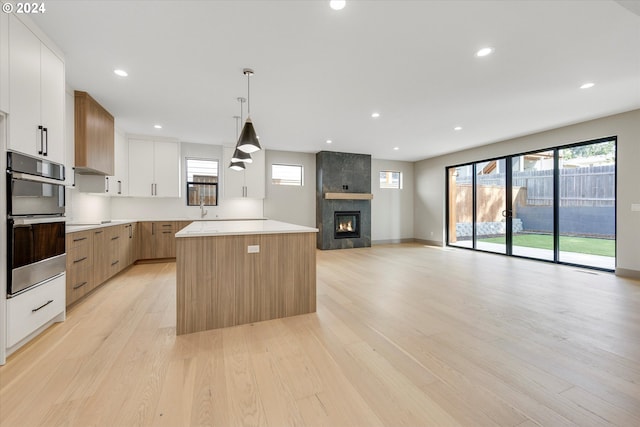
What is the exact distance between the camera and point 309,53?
257 centimetres

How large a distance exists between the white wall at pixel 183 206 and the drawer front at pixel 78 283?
8.73 ft

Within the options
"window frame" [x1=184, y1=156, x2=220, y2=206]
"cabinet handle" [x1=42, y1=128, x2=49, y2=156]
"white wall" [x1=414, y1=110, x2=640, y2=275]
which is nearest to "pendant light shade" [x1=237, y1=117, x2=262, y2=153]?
"cabinet handle" [x1=42, y1=128, x2=49, y2=156]

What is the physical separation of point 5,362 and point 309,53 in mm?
3481

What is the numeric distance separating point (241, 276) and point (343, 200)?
4.97 metres

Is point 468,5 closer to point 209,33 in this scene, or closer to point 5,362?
point 209,33

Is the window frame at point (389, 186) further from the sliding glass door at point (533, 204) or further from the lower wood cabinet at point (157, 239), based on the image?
the lower wood cabinet at point (157, 239)

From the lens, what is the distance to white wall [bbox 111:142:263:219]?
545 centimetres

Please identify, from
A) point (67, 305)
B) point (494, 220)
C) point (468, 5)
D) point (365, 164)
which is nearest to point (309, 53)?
point (468, 5)

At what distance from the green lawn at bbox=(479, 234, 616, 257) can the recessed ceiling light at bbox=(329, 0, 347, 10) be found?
5.72 metres

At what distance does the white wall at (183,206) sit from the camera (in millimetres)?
5445

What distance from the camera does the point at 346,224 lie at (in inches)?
287

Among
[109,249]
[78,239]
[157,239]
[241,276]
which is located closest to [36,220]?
[78,239]

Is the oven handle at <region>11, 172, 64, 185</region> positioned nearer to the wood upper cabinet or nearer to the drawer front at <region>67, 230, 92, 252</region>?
the drawer front at <region>67, 230, 92, 252</region>

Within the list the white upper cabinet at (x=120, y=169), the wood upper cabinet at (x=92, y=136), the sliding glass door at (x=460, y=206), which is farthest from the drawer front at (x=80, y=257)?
the sliding glass door at (x=460, y=206)
